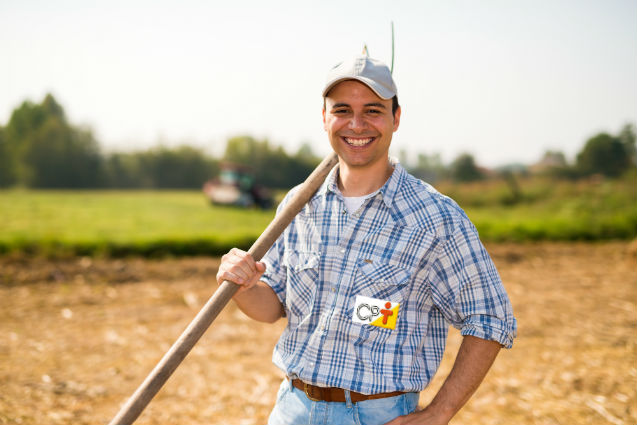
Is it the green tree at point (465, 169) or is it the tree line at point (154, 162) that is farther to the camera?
the green tree at point (465, 169)

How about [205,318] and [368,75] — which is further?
[205,318]

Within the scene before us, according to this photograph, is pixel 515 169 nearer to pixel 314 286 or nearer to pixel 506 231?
pixel 506 231

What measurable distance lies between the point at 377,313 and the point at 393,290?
0.32ft

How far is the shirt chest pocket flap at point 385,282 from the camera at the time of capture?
1.78 meters

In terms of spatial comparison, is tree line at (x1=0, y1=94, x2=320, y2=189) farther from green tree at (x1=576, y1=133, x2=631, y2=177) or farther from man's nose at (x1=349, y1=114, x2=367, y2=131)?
man's nose at (x1=349, y1=114, x2=367, y2=131)

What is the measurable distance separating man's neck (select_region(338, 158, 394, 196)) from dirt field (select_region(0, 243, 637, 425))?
9.11 feet

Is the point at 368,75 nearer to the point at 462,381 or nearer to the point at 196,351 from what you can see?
the point at 462,381

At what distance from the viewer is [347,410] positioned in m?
1.76

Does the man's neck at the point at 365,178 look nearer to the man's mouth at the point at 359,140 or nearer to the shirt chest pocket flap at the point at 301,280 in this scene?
the man's mouth at the point at 359,140

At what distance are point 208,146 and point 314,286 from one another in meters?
17.5

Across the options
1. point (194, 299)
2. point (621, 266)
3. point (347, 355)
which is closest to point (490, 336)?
point (347, 355)

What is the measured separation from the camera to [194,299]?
704 cm

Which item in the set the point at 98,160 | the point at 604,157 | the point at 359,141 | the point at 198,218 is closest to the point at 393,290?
the point at 359,141

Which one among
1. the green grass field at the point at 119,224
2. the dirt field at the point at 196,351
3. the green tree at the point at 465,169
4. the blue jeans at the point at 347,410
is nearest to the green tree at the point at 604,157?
the green tree at the point at 465,169
